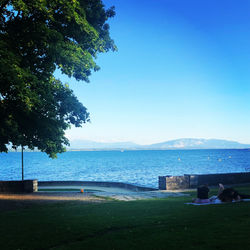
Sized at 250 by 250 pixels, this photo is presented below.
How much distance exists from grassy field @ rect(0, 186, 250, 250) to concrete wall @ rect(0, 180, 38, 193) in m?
13.7

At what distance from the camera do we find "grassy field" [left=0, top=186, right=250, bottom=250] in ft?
24.6

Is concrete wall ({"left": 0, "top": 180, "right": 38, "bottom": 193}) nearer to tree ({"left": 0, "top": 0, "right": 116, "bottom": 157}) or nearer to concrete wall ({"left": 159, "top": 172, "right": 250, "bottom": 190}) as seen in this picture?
tree ({"left": 0, "top": 0, "right": 116, "bottom": 157})

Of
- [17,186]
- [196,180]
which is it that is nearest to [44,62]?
[17,186]

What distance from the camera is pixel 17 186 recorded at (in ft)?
84.3

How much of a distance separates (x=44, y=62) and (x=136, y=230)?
33.6ft

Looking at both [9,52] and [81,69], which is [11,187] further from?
[9,52]

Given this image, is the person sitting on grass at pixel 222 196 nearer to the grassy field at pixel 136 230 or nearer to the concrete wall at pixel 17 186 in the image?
the grassy field at pixel 136 230

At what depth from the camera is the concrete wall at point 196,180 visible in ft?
81.6

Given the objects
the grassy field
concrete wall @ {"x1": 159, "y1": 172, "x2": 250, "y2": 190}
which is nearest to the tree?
the grassy field

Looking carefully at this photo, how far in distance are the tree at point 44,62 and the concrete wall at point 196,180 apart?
32.9ft

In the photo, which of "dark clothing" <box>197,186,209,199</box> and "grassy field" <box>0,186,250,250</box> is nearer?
"grassy field" <box>0,186,250,250</box>

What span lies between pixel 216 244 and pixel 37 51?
1258 centimetres

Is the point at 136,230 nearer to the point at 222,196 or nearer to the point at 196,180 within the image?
the point at 222,196

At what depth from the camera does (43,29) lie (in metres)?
13.5
